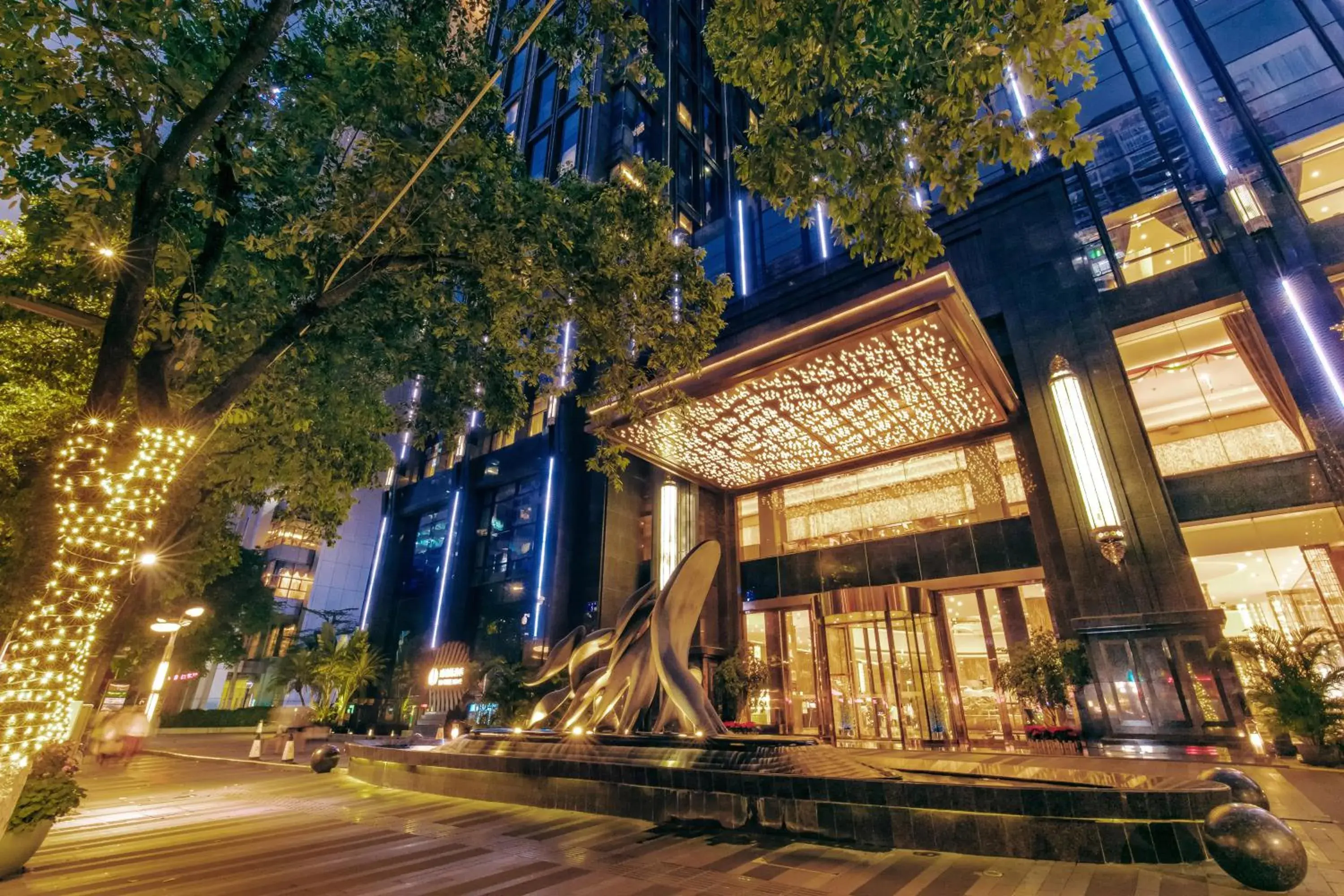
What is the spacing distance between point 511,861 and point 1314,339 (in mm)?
17624

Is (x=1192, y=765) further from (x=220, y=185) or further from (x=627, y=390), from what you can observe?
(x=220, y=185)

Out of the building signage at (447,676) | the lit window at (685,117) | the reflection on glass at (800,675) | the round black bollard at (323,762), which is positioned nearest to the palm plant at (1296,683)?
the reflection on glass at (800,675)

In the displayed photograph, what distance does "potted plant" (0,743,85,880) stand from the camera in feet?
14.5

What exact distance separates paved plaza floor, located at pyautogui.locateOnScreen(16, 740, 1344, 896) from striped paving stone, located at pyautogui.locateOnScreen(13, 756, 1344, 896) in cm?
2

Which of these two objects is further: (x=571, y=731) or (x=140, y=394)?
(x=571, y=731)

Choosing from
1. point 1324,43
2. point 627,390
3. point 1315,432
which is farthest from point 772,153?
point 1324,43

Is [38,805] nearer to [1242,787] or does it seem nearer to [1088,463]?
[1242,787]

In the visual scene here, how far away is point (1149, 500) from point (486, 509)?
25.8m

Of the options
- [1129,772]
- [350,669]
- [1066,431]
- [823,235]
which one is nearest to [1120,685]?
[1129,772]

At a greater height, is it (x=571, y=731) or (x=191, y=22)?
(x=191, y=22)

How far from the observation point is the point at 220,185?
646 cm

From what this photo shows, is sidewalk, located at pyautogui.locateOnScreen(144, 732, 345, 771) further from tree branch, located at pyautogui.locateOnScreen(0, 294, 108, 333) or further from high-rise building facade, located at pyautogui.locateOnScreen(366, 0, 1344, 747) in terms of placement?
tree branch, located at pyautogui.locateOnScreen(0, 294, 108, 333)

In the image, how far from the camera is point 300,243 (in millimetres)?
8461

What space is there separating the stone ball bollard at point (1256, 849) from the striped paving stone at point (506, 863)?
8.5 inches
